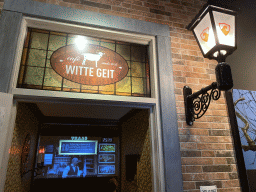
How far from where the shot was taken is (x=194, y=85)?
82.6 inches

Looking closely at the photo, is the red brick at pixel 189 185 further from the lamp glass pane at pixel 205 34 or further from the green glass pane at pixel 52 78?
the green glass pane at pixel 52 78

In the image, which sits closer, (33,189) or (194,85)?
(194,85)

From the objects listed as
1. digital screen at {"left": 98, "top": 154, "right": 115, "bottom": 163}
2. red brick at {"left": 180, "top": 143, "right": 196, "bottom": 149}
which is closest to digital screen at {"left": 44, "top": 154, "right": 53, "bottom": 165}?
digital screen at {"left": 98, "top": 154, "right": 115, "bottom": 163}

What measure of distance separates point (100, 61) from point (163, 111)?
0.82 meters

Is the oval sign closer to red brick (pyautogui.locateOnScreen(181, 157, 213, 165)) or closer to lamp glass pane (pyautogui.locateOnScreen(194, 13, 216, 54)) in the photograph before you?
lamp glass pane (pyautogui.locateOnScreen(194, 13, 216, 54))

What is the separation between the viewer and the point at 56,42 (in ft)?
6.34

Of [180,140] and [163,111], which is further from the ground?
[163,111]

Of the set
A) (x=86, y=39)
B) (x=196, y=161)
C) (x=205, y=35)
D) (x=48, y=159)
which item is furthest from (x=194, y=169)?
(x=48, y=159)

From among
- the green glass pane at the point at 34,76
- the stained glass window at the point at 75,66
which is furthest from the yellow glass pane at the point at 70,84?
the green glass pane at the point at 34,76

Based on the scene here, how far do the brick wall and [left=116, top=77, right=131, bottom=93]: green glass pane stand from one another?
51cm

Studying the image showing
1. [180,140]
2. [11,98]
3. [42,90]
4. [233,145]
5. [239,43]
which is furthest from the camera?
[239,43]

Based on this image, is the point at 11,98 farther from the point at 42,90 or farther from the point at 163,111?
the point at 163,111

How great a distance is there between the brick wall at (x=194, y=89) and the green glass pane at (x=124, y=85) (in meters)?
0.51

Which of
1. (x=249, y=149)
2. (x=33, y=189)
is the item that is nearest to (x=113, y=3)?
(x=249, y=149)
